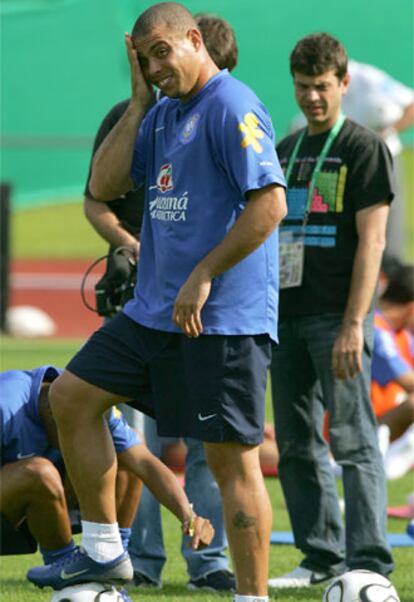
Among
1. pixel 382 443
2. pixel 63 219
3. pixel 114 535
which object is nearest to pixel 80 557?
pixel 114 535

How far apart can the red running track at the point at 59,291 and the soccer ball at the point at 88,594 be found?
12330mm

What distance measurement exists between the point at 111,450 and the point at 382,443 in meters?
4.12

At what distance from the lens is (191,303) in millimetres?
4570

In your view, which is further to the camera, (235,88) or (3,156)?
(3,156)

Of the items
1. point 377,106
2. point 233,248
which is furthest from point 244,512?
point 377,106

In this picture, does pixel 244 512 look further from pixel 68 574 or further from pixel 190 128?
pixel 190 128

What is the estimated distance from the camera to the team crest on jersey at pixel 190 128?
4727 mm

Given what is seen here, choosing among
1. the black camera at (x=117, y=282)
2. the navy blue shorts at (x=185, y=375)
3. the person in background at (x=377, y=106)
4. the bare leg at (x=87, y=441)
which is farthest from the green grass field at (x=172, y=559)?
the person in background at (x=377, y=106)

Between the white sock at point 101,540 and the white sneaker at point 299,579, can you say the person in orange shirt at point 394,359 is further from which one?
the white sock at point 101,540

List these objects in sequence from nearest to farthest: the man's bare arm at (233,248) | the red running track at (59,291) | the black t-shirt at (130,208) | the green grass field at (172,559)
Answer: the man's bare arm at (233,248)
the green grass field at (172,559)
the black t-shirt at (130,208)
the red running track at (59,291)

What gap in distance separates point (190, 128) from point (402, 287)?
201 inches

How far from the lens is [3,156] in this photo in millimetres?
16422

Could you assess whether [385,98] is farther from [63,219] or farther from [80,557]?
[63,219]

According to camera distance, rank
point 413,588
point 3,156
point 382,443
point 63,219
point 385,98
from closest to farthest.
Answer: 1. point 413,588
2. point 382,443
3. point 385,98
4. point 3,156
5. point 63,219
